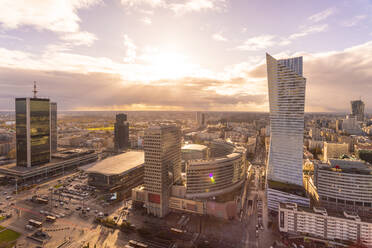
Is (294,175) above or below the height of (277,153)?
below

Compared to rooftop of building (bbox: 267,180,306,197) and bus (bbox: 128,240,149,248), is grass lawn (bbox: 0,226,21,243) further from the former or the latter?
rooftop of building (bbox: 267,180,306,197)

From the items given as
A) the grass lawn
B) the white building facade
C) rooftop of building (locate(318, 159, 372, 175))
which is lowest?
the grass lawn

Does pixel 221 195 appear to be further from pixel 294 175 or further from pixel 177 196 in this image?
pixel 294 175

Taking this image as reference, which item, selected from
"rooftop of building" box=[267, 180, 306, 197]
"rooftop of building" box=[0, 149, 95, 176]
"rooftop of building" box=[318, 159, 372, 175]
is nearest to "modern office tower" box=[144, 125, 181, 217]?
"rooftop of building" box=[267, 180, 306, 197]

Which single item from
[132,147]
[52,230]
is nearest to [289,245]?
[52,230]

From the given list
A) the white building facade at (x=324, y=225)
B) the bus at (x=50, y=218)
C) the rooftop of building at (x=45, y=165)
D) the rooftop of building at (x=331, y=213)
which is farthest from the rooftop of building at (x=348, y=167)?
the rooftop of building at (x=45, y=165)

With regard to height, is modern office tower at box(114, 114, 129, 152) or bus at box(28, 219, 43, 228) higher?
modern office tower at box(114, 114, 129, 152)
